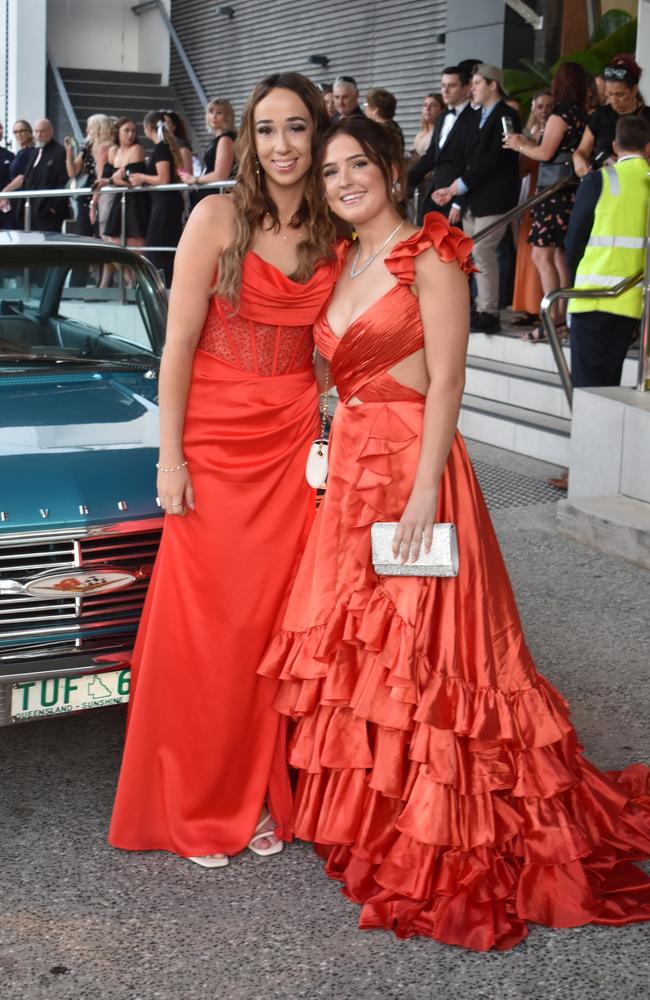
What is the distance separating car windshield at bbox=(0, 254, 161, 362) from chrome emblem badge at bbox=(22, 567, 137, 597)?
57.4 inches

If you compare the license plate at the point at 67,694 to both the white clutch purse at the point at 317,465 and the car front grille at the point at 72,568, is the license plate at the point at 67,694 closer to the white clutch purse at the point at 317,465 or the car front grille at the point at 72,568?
the car front grille at the point at 72,568

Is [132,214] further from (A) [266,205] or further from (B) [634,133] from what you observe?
(A) [266,205]

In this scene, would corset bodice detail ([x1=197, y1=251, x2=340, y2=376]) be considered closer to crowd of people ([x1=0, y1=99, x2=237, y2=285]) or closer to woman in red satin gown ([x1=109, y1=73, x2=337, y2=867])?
woman in red satin gown ([x1=109, y1=73, x2=337, y2=867])

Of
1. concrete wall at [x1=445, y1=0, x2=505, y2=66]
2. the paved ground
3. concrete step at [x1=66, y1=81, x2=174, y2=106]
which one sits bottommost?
the paved ground

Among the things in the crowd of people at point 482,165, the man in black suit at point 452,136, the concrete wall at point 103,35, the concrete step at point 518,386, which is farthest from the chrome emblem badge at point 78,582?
the concrete wall at point 103,35

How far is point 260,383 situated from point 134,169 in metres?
9.67

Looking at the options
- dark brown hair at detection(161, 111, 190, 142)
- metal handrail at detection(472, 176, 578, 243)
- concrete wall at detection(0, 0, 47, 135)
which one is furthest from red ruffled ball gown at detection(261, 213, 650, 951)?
→ concrete wall at detection(0, 0, 47, 135)

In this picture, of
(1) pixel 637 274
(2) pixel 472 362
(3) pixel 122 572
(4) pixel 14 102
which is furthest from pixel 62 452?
(4) pixel 14 102

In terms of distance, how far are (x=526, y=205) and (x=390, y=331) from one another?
6.44 meters

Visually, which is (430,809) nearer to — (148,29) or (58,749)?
(58,749)

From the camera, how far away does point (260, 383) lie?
337cm

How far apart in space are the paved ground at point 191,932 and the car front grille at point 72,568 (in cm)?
59

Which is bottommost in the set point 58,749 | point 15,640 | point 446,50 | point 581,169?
point 58,749

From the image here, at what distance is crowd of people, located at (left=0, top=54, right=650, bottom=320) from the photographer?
8.84 meters
